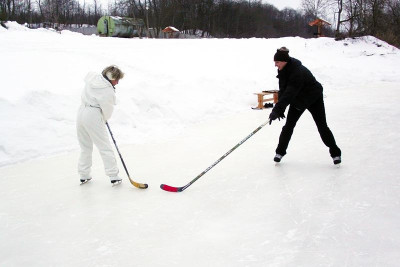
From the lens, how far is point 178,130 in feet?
20.4

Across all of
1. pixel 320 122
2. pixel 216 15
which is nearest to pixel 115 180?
pixel 320 122

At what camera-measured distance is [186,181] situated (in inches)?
154

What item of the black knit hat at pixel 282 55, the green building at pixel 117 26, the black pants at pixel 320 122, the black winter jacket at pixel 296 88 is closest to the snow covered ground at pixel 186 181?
the black pants at pixel 320 122

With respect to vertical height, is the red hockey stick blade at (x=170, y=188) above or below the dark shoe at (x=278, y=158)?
below

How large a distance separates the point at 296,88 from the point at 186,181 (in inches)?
59.5

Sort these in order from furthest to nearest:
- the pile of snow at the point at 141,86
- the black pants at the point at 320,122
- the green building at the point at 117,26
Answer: the green building at the point at 117,26 → the pile of snow at the point at 141,86 → the black pants at the point at 320,122

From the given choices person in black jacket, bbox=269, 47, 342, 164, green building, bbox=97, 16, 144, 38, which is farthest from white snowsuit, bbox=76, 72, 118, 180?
A: green building, bbox=97, 16, 144, 38

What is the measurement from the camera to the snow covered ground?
2.50m

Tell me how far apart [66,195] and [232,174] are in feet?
5.71

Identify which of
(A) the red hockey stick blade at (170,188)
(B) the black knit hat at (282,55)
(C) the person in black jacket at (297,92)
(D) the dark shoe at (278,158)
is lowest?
(A) the red hockey stick blade at (170,188)

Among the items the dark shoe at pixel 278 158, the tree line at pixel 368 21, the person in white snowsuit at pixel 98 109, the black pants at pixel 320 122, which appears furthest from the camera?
the tree line at pixel 368 21

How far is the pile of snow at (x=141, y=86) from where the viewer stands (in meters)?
5.13

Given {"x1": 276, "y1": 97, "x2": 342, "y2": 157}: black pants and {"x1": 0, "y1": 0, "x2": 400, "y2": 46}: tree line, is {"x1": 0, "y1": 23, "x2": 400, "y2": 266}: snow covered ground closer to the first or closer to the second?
{"x1": 276, "y1": 97, "x2": 342, "y2": 157}: black pants

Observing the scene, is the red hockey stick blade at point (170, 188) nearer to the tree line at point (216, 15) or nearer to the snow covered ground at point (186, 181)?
the snow covered ground at point (186, 181)
